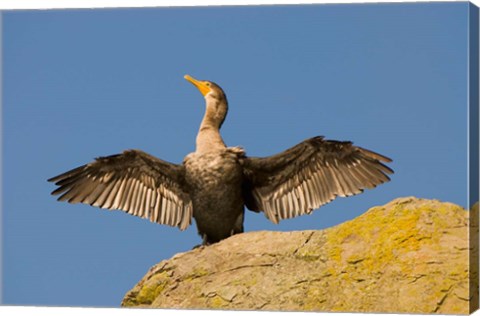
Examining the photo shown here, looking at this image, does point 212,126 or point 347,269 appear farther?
point 212,126

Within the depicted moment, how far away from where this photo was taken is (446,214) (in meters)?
14.4

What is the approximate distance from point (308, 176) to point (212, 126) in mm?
1194

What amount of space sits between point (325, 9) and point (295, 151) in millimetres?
1571

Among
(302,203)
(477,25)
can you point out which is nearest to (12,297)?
(302,203)

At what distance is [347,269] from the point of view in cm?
1450

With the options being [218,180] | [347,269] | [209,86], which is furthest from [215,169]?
[347,269]

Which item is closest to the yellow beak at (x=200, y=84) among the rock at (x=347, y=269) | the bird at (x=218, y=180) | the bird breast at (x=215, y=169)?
the bird at (x=218, y=180)

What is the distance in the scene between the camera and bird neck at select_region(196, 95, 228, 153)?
50.9ft

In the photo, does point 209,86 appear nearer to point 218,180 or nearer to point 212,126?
point 212,126

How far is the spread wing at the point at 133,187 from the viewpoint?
15.9m

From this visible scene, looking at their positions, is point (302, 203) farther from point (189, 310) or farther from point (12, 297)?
point (12, 297)

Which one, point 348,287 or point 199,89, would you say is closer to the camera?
point 348,287

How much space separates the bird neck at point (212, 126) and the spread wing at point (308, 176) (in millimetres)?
409

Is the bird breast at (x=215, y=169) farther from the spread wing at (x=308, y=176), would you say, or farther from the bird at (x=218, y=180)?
the spread wing at (x=308, y=176)
